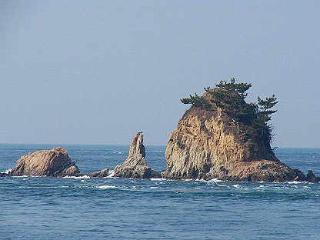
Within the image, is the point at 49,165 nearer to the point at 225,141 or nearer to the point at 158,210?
the point at 225,141

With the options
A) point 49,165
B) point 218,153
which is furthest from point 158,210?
point 49,165

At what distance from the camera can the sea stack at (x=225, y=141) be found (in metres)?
131

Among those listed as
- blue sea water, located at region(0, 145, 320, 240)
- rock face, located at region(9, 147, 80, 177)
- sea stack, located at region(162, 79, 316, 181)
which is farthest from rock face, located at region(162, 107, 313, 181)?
rock face, located at region(9, 147, 80, 177)

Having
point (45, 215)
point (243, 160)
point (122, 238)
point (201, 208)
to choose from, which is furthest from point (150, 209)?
point (243, 160)

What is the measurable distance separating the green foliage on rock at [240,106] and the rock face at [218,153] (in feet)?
2.97

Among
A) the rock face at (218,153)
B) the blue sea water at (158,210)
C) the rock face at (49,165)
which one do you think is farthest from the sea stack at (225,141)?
the rock face at (49,165)

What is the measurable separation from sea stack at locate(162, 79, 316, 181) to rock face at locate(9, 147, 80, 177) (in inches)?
654

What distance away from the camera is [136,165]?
462 feet

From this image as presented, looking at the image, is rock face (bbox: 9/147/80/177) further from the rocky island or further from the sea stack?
the sea stack

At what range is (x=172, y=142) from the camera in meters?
139

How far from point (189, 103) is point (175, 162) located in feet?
30.8

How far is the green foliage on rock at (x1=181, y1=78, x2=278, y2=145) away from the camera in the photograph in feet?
443

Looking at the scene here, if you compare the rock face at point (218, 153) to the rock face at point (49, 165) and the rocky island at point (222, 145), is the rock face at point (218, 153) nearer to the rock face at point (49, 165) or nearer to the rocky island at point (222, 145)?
the rocky island at point (222, 145)

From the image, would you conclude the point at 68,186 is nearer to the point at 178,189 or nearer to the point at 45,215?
the point at 178,189
